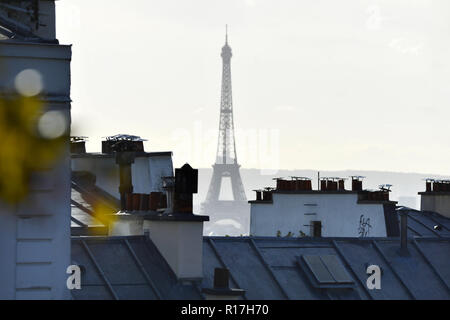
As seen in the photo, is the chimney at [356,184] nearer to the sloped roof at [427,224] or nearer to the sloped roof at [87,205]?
the sloped roof at [427,224]

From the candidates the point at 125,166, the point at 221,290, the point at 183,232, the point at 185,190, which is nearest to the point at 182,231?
the point at 183,232

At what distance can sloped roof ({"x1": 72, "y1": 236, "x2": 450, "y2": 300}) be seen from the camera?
39.1 metres

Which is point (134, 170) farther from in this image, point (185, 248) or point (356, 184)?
point (185, 248)

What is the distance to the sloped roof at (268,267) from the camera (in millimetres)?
39062

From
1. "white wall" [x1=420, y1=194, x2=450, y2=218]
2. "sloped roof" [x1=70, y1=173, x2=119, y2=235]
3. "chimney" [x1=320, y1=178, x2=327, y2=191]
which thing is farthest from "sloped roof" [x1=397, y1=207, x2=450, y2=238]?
"sloped roof" [x1=70, y1=173, x2=119, y2=235]

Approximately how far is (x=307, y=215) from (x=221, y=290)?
21.1m

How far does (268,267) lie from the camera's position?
44.1 m

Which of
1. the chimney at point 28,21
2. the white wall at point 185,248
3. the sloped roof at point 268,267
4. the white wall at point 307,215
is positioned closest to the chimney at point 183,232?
the white wall at point 185,248

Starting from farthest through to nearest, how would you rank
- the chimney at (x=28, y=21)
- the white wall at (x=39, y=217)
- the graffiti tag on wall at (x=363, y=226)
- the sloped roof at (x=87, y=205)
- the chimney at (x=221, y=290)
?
the graffiti tag on wall at (x=363, y=226) → the sloped roof at (x=87, y=205) → the chimney at (x=221, y=290) → the chimney at (x=28, y=21) → the white wall at (x=39, y=217)

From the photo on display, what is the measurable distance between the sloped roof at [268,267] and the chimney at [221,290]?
2.65 feet

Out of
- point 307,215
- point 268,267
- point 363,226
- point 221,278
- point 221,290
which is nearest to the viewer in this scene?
point 221,290

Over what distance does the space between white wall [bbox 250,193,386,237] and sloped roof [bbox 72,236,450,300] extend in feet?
30.4

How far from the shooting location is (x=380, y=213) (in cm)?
5981

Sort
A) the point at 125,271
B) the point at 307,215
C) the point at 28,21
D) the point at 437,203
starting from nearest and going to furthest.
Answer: the point at 28,21 → the point at 125,271 → the point at 307,215 → the point at 437,203
